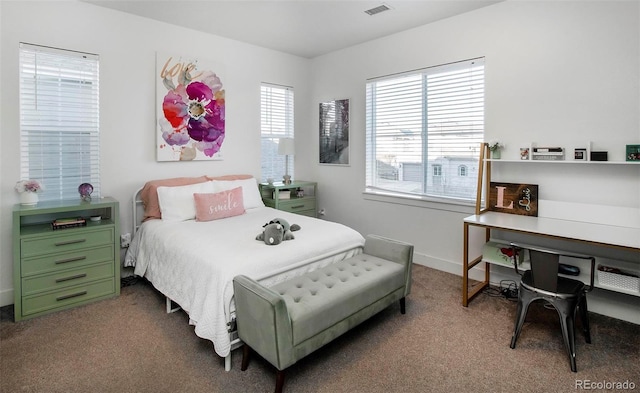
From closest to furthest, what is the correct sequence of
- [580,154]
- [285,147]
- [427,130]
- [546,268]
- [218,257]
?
[546,268] → [218,257] → [580,154] → [427,130] → [285,147]

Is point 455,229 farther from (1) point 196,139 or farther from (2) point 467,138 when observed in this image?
(1) point 196,139

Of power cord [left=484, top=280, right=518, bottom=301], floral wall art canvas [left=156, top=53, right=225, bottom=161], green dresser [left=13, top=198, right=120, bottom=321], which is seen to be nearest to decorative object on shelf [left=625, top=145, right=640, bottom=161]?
power cord [left=484, top=280, right=518, bottom=301]

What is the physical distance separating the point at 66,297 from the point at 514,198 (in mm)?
3931

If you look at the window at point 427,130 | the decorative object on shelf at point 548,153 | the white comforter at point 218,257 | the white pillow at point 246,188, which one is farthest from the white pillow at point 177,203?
the decorative object on shelf at point 548,153

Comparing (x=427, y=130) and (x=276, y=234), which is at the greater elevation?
(x=427, y=130)

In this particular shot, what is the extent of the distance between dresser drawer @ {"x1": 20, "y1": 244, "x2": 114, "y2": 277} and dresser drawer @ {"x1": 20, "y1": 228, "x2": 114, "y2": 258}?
42 mm

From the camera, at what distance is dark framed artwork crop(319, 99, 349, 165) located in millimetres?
4648

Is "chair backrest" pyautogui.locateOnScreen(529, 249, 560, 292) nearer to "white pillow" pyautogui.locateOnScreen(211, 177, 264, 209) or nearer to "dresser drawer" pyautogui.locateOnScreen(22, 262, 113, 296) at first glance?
"white pillow" pyautogui.locateOnScreen(211, 177, 264, 209)

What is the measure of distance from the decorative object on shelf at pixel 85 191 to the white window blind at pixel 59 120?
22 cm

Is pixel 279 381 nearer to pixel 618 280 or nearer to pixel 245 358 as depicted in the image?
pixel 245 358

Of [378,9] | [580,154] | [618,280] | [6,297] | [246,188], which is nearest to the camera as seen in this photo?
[618,280]

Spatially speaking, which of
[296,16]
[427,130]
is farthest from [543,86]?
[296,16]

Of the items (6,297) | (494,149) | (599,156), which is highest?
(494,149)

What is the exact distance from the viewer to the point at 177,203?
3354 mm
